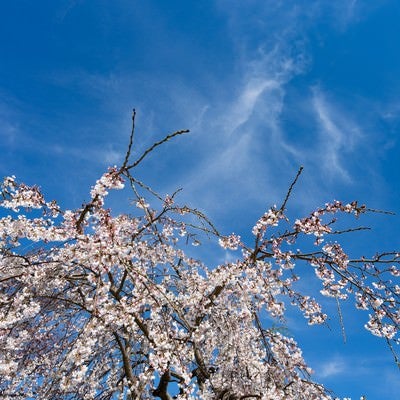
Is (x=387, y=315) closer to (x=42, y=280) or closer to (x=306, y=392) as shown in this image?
(x=306, y=392)

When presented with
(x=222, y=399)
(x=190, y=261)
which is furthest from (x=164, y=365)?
(x=190, y=261)

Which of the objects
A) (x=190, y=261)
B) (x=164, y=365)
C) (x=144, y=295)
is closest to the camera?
(x=164, y=365)

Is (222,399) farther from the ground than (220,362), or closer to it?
closer to it

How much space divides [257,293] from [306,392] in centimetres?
217

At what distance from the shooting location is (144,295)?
17.0ft

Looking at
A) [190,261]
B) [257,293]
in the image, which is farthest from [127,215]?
[257,293]

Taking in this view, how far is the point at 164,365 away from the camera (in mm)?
4711

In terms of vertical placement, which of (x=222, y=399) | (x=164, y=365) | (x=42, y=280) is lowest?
(x=164, y=365)

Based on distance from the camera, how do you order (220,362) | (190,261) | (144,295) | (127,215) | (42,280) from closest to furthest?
(144,295)
(42,280)
(220,362)
(127,215)
(190,261)

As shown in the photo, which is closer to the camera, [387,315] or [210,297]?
[387,315]

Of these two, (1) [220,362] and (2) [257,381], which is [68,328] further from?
(2) [257,381]

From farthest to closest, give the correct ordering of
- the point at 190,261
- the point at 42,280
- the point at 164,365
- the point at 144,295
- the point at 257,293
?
the point at 190,261, the point at 257,293, the point at 42,280, the point at 144,295, the point at 164,365

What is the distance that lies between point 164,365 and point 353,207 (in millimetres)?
3885

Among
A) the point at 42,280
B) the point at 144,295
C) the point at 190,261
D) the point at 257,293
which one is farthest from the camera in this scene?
the point at 190,261
